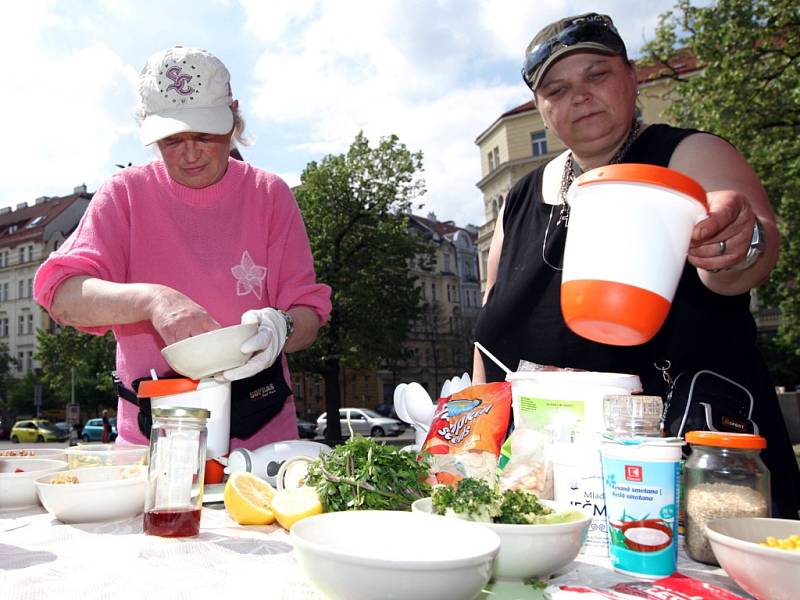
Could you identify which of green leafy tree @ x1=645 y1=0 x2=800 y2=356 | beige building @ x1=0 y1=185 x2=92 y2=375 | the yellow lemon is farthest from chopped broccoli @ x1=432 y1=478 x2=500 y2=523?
beige building @ x1=0 y1=185 x2=92 y2=375

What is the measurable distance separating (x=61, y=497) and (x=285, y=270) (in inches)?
49.9

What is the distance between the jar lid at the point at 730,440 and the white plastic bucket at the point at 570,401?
0.61 ft

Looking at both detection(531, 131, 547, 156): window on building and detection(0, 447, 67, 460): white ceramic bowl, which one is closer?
detection(0, 447, 67, 460): white ceramic bowl

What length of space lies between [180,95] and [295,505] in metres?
1.42

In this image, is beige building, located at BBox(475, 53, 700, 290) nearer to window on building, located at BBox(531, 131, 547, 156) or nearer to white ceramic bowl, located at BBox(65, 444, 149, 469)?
window on building, located at BBox(531, 131, 547, 156)

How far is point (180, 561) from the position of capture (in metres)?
1.15

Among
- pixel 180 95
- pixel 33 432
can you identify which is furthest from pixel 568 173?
pixel 33 432

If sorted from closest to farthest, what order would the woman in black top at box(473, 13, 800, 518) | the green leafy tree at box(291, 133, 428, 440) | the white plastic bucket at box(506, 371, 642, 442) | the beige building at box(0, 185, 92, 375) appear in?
the white plastic bucket at box(506, 371, 642, 442)
the woman in black top at box(473, 13, 800, 518)
the green leafy tree at box(291, 133, 428, 440)
the beige building at box(0, 185, 92, 375)

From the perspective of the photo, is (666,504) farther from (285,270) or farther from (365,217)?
(365,217)

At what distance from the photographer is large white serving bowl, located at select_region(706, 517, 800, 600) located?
34.1 inches

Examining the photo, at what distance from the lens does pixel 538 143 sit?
3862 centimetres

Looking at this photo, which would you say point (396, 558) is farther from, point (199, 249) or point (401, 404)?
point (199, 249)

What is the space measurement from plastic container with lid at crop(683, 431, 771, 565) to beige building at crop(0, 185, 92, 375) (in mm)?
53151

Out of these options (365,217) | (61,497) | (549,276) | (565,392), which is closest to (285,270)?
(549,276)
